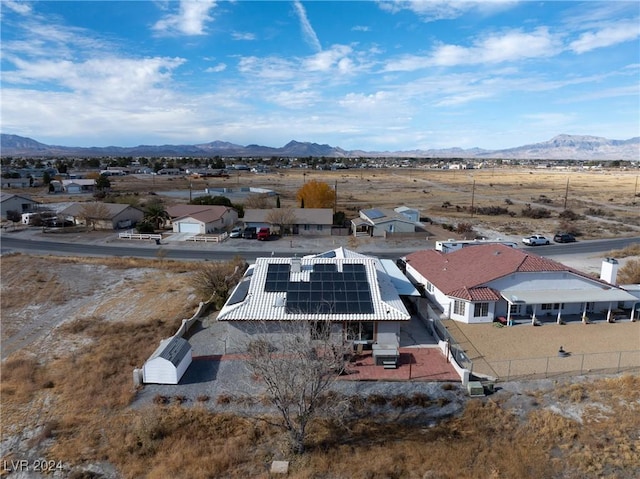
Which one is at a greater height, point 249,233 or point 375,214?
point 375,214

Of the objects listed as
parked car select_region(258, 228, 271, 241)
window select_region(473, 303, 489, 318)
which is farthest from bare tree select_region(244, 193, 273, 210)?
window select_region(473, 303, 489, 318)

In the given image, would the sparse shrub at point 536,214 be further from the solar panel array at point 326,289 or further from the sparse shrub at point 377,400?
the sparse shrub at point 377,400

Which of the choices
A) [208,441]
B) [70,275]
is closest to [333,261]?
[208,441]

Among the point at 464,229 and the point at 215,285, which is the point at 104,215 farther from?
the point at 464,229

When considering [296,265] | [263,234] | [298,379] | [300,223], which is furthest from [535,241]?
[298,379]

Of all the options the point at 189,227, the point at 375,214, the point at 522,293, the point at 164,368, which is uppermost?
the point at 375,214

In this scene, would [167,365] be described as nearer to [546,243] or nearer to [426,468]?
[426,468]
